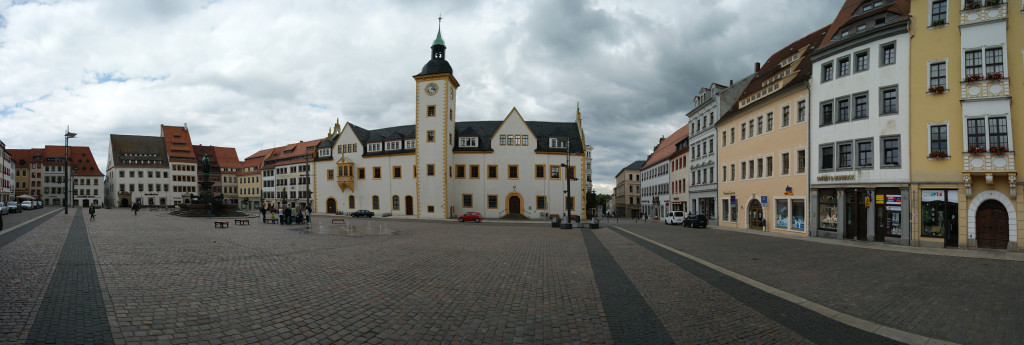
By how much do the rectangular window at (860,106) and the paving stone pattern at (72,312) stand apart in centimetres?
2965

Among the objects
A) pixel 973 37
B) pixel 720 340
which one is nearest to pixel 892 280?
pixel 720 340

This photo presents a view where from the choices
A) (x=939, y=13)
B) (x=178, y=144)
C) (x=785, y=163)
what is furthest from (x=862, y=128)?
(x=178, y=144)

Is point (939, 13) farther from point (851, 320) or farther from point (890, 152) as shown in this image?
point (851, 320)

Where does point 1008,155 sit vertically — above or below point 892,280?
above

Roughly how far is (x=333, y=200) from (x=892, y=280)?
60.7 metres

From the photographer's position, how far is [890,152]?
22062mm

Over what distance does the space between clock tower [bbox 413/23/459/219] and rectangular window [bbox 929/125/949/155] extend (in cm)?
4146

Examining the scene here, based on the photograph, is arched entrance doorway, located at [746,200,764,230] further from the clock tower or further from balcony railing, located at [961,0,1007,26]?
the clock tower

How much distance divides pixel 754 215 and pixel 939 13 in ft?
53.6

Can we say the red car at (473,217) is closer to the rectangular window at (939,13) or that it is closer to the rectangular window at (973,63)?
the rectangular window at (939,13)

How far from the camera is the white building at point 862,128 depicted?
70.9 ft

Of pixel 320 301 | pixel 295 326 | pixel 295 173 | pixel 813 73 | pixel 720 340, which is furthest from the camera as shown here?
pixel 295 173

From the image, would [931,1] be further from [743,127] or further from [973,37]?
[743,127]

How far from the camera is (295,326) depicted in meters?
6.60
